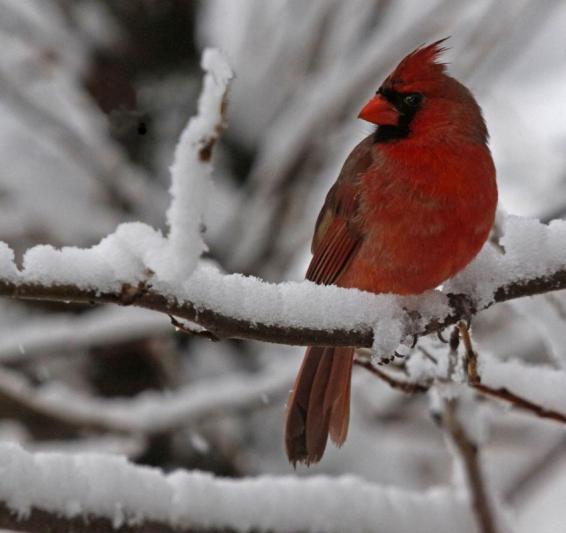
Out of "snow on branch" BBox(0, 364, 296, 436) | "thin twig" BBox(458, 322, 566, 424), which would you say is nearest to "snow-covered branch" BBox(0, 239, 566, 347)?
"thin twig" BBox(458, 322, 566, 424)

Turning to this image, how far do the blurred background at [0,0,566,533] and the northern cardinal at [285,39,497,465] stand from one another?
124 centimetres

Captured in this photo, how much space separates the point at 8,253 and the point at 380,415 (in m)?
3.14

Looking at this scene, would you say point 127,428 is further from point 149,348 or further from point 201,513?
point 201,513

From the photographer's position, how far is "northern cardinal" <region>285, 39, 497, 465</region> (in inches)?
93.0

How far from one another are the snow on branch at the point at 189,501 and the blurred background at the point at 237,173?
154 centimetres

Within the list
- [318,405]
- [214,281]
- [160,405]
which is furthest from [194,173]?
[160,405]

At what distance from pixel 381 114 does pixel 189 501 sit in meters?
1.26

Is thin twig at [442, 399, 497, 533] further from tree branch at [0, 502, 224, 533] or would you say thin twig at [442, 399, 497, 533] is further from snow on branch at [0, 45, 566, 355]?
tree branch at [0, 502, 224, 533]

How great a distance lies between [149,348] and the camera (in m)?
4.20

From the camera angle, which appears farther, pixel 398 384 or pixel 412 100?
pixel 412 100

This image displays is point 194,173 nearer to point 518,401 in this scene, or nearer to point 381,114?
point 518,401

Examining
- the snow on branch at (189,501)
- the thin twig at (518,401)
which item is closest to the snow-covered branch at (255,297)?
the thin twig at (518,401)

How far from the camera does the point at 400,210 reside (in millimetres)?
2438

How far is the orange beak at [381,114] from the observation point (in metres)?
2.75
